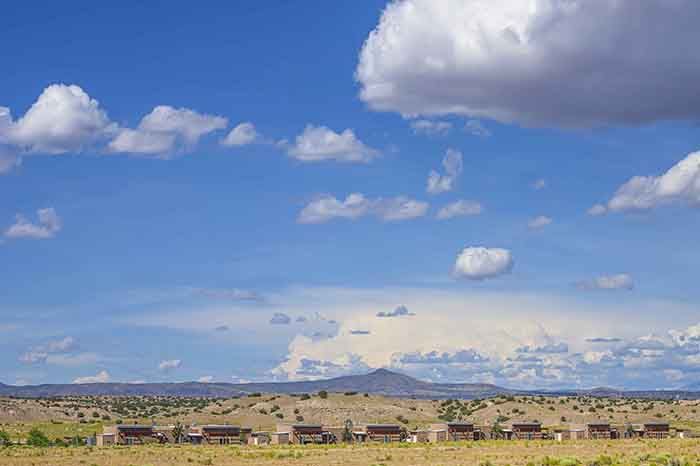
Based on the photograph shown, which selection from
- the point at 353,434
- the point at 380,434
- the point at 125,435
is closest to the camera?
the point at 125,435

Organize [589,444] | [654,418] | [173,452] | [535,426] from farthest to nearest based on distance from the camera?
[654,418]
[535,426]
[589,444]
[173,452]

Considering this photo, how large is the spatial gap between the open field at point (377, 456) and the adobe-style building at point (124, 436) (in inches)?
359

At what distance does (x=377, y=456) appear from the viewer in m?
95.4

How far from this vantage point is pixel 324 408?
643 feet

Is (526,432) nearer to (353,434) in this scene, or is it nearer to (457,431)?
(457,431)

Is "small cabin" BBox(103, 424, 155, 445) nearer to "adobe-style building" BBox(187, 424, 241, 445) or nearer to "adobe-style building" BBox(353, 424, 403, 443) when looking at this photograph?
"adobe-style building" BBox(187, 424, 241, 445)

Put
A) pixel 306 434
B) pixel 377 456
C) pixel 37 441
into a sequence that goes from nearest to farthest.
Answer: pixel 377 456
pixel 37 441
pixel 306 434

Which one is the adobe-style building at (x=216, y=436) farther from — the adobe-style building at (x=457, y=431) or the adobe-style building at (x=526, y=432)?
the adobe-style building at (x=526, y=432)

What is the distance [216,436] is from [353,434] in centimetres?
1771

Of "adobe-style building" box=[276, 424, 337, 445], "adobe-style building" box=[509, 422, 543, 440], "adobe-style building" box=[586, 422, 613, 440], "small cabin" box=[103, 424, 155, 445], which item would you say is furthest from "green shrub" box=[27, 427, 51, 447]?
"adobe-style building" box=[586, 422, 613, 440]

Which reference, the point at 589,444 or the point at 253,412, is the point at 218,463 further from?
the point at 253,412

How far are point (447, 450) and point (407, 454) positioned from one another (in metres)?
9.31

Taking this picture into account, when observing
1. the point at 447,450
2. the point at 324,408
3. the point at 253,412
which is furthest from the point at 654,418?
the point at 447,450

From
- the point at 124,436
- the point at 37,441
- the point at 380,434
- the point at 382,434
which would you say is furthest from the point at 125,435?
the point at 382,434
